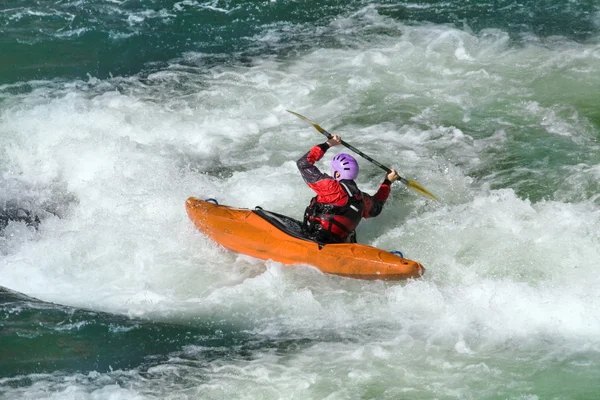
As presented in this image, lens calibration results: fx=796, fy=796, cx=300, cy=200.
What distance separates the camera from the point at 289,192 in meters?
9.17

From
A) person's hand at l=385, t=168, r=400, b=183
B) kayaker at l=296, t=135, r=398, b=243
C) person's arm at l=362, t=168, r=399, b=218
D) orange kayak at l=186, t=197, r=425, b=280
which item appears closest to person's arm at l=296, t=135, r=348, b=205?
kayaker at l=296, t=135, r=398, b=243

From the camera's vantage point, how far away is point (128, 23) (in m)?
12.9

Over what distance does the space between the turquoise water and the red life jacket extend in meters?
0.40

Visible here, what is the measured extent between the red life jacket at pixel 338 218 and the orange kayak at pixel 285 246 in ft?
0.66

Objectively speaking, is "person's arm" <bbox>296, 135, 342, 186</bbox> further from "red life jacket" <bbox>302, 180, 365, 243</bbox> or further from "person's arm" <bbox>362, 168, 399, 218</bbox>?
"person's arm" <bbox>362, 168, 399, 218</bbox>

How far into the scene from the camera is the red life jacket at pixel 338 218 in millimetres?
7668

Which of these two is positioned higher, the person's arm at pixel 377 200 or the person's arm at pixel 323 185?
the person's arm at pixel 323 185

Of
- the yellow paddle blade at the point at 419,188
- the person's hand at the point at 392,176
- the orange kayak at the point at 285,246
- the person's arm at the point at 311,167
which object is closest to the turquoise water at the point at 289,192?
the orange kayak at the point at 285,246

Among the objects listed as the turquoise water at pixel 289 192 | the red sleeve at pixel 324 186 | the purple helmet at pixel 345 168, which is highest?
the purple helmet at pixel 345 168

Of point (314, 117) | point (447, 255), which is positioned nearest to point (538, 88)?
point (314, 117)

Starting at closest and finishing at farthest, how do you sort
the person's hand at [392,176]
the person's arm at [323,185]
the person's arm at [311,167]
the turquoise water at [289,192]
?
the turquoise water at [289,192]
the person's arm at [323,185]
the person's arm at [311,167]
the person's hand at [392,176]

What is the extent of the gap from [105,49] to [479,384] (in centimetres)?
836

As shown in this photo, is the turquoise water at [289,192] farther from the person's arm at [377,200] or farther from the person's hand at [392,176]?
the person's hand at [392,176]

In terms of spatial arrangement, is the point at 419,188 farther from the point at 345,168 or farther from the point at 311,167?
the point at 311,167
